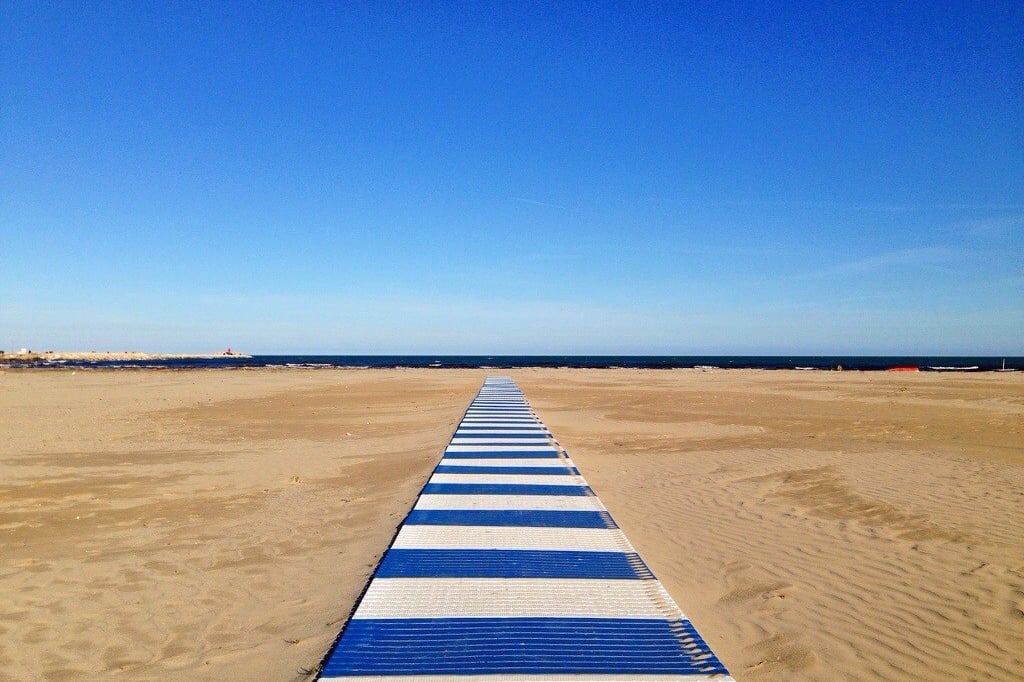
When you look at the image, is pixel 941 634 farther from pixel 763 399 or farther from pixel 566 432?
pixel 763 399

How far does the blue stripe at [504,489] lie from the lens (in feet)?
20.0

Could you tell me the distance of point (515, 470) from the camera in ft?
23.6

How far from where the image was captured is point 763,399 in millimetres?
21438

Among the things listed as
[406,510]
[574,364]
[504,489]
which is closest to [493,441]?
[504,489]

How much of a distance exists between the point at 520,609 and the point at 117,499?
5.79 metres

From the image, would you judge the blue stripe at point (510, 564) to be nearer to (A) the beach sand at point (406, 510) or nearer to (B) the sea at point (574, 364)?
(A) the beach sand at point (406, 510)

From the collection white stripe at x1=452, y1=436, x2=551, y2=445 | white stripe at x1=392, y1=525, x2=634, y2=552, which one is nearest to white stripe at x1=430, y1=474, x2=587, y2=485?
white stripe at x1=392, y1=525, x2=634, y2=552

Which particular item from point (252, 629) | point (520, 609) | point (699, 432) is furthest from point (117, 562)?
point (699, 432)

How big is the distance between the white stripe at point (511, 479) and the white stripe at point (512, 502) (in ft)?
2.00

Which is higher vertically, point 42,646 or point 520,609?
point 520,609


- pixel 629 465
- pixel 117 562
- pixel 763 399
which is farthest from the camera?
pixel 763 399

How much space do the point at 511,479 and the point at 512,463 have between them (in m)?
0.94

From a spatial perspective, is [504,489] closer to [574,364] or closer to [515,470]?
[515,470]

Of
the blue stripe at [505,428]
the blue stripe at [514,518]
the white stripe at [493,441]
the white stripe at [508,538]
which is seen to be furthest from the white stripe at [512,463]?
the blue stripe at [505,428]
